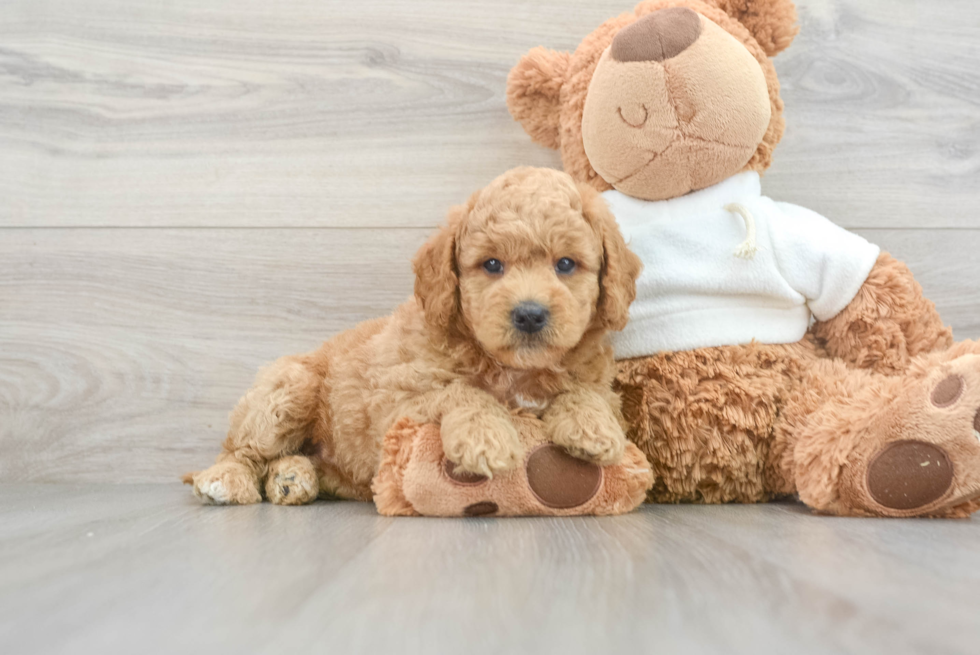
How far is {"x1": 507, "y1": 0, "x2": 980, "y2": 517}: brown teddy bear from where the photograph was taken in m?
1.34

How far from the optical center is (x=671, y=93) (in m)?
1.33

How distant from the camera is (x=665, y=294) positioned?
1430 millimetres

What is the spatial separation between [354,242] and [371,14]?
0.56m

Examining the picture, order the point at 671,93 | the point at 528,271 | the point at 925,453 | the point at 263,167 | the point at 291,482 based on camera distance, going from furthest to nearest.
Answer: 1. the point at 263,167
2. the point at 291,482
3. the point at 671,93
4. the point at 528,271
5. the point at 925,453

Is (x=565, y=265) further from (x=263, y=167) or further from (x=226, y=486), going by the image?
(x=263, y=167)

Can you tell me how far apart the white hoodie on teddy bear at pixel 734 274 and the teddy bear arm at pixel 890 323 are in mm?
24

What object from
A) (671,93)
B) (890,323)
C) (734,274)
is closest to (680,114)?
(671,93)

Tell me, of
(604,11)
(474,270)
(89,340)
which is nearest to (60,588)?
(474,270)

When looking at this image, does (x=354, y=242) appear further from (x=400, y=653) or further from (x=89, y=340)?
(x=400, y=653)

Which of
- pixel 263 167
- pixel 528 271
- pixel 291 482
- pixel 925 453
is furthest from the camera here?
pixel 263 167

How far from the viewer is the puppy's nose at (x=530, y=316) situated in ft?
3.71

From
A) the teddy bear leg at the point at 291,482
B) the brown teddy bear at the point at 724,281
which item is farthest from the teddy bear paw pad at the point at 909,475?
the teddy bear leg at the point at 291,482

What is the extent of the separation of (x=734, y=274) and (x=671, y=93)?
355mm

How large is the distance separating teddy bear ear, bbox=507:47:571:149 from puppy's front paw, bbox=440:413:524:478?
29.3 inches
